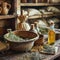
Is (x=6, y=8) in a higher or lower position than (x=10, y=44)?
higher

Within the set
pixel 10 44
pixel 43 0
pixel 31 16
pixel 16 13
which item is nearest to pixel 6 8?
pixel 16 13


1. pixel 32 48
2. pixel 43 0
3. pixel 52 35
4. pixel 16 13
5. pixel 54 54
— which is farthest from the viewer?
pixel 43 0

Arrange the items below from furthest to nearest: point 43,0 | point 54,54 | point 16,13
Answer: point 43,0, point 16,13, point 54,54

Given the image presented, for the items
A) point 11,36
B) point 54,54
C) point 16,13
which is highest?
point 16,13

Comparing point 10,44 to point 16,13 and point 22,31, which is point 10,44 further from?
point 16,13

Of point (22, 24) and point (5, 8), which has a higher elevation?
point (5, 8)

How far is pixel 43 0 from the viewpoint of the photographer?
118 inches

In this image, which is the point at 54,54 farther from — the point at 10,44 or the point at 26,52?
the point at 10,44

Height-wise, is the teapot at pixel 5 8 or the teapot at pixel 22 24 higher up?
the teapot at pixel 5 8

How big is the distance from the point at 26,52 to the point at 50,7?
4.96ft

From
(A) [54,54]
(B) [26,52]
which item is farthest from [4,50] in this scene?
(A) [54,54]

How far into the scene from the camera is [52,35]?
205 cm

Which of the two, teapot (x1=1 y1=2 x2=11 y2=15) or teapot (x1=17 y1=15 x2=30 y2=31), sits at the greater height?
teapot (x1=1 y1=2 x2=11 y2=15)

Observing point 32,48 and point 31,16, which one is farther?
point 31,16
